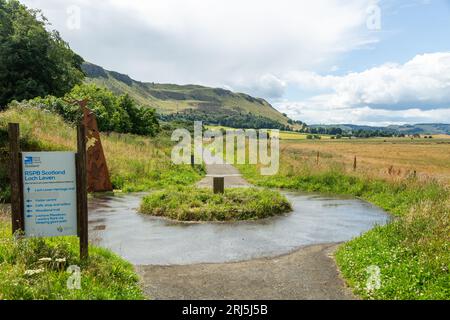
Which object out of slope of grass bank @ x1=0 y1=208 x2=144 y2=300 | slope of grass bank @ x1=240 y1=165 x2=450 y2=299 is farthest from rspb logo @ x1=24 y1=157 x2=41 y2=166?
slope of grass bank @ x1=240 y1=165 x2=450 y2=299

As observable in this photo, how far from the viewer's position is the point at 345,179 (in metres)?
21.0

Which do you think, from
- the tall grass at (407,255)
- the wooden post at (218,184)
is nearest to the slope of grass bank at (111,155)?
the wooden post at (218,184)

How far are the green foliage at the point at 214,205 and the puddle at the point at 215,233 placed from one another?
0.45m

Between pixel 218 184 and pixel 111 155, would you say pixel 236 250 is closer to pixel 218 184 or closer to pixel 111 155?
pixel 218 184

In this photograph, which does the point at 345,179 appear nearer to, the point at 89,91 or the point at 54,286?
the point at 54,286

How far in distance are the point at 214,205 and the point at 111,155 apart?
1155 cm

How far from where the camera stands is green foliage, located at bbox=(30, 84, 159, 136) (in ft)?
97.1

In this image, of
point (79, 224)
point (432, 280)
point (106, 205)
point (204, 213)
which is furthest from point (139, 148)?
point (432, 280)

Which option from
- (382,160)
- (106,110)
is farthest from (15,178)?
(382,160)

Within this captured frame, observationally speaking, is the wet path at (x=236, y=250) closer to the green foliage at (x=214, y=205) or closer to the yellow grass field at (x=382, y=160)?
the green foliage at (x=214, y=205)

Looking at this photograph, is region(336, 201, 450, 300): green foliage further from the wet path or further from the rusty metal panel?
the rusty metal panel

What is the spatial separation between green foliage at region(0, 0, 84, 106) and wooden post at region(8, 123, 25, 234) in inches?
1243

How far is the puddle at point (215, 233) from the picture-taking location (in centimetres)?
919

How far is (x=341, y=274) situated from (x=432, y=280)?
64.2 inches
